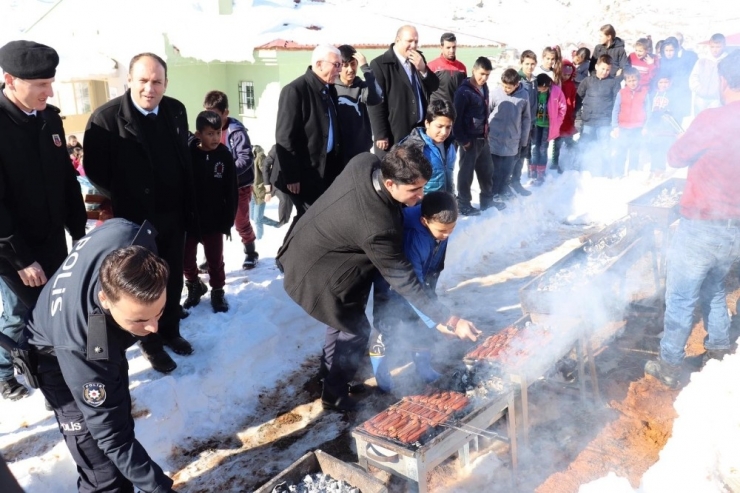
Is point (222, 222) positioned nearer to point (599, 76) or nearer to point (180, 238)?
point (180, 238)

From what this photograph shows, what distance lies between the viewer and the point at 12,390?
13.7 feet

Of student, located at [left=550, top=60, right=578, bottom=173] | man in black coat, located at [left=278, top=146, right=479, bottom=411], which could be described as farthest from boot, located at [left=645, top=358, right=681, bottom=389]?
student, located at [left=550, top=60, right=578, bottom=173]

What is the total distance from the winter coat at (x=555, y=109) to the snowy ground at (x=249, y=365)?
244 cm

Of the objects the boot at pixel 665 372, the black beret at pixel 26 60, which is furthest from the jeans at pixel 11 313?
the boot at pixel 665 372

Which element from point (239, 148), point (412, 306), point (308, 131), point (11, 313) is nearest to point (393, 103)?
point (308, 131)

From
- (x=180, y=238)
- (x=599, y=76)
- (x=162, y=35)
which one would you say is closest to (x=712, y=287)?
(x=180, y=238)

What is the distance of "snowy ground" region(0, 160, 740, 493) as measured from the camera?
3.72 m

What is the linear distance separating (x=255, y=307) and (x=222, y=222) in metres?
0.92

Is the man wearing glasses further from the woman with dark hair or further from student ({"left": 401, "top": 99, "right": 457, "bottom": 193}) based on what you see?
the woman with dark hair

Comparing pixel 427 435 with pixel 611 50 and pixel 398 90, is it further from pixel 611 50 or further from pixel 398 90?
pixel 611 50

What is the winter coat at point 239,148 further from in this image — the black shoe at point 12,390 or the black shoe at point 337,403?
the black shoe at point 12,390

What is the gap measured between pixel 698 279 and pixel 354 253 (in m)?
2.75

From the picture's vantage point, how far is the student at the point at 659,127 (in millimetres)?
10672

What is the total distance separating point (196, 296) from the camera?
5.47 meters
